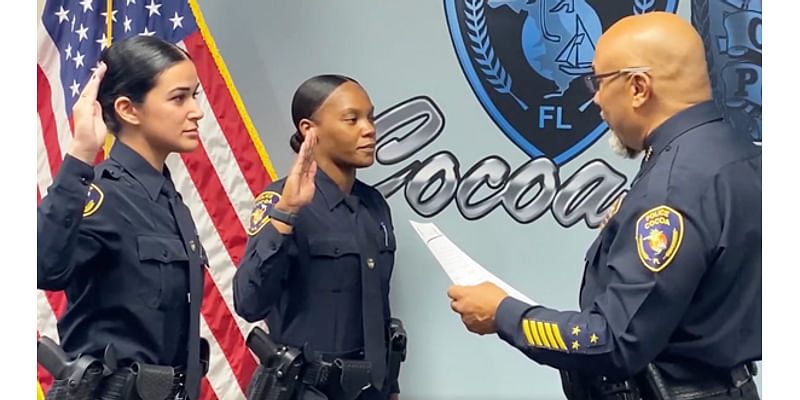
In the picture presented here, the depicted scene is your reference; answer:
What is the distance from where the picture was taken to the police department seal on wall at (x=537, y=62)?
267 centimetres

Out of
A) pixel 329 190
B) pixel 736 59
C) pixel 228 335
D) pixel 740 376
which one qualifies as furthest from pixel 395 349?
pixel 736 59

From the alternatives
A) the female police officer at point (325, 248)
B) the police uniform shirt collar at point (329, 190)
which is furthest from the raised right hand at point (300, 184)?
the police uniform shirt collar at point (329, 190)

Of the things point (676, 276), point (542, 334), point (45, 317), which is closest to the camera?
point (676, 276)

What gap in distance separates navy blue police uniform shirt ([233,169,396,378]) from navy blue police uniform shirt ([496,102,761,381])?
28.4 inches

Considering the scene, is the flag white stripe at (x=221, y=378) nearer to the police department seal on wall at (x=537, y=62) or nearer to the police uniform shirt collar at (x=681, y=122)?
the police department seal on wall at (x=537, y=62)

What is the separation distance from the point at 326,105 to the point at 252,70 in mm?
591

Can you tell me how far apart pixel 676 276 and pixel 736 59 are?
1260mm

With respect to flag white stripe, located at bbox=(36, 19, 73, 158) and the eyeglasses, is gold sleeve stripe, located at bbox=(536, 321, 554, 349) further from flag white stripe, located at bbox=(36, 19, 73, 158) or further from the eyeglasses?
flag white stripe, located at bbox=(36, 19, 73, 158)

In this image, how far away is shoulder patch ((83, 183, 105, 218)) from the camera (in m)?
1.77

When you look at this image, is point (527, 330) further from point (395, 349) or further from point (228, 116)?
point (228, 116)

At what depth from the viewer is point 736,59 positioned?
8.38 feet

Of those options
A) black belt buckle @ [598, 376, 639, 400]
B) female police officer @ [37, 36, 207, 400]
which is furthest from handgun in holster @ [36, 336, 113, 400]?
black belt buckle @ [598, 376, 639, 400]

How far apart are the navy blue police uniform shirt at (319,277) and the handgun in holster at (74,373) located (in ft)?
1.72

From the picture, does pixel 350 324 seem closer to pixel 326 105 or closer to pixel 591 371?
pixel 326 105
